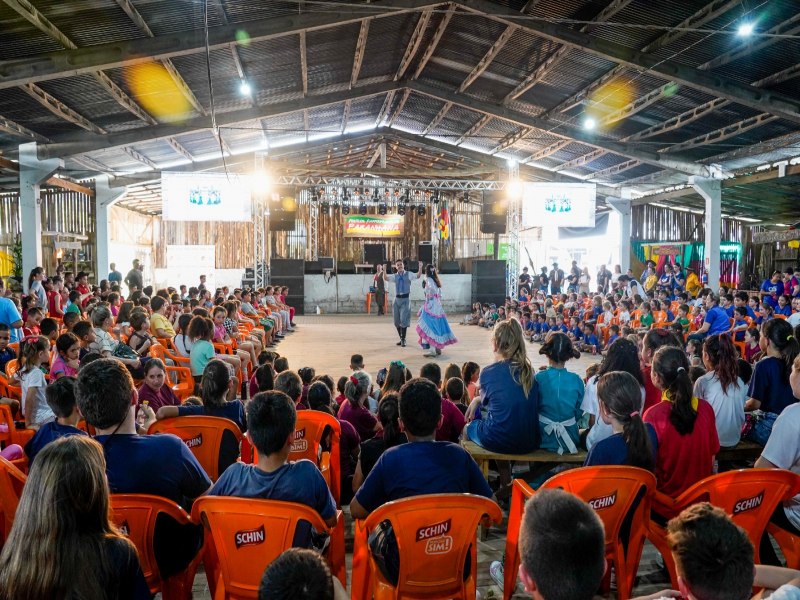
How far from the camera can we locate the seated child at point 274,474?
2.13 m

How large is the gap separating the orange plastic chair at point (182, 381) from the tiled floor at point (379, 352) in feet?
8.11

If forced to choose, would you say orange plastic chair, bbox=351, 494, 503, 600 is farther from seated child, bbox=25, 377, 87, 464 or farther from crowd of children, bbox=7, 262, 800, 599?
seated child, bbox=25, 377, 87, 464

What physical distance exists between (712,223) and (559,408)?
12.2m

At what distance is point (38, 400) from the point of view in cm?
390

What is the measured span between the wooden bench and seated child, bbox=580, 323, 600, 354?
8.20m

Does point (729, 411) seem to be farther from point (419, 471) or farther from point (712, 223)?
point (712, 223)

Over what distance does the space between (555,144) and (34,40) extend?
11.8 meters

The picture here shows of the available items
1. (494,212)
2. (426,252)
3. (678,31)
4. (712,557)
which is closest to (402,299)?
(678,31)

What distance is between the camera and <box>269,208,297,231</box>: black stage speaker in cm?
2020

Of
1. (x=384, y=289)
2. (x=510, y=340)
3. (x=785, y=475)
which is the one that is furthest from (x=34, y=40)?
(x=384, y=289)

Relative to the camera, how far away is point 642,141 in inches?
536

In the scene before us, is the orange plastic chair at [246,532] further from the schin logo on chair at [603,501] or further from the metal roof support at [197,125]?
the metal roof support at [197,125]

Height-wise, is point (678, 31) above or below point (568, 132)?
above

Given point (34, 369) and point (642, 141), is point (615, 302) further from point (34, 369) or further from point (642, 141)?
point (34, 369)
